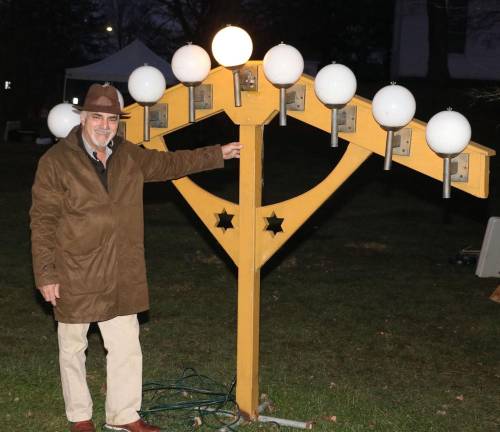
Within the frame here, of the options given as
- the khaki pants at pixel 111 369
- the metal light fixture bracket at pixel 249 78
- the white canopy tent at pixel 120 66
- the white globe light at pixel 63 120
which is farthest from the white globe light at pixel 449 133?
the white canopy tent at pixel 120 66

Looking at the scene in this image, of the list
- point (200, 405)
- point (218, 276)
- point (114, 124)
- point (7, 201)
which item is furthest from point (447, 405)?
point (7, 201)

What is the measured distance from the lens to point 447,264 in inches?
427

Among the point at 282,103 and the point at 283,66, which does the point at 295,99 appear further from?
the point at 283,66

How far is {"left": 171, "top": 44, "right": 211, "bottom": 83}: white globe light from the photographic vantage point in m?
5.05

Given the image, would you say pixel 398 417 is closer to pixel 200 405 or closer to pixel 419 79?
pixel 200 405

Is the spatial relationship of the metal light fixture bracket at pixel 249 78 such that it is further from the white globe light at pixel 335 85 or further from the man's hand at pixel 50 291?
the man's hand at pixel 50 291

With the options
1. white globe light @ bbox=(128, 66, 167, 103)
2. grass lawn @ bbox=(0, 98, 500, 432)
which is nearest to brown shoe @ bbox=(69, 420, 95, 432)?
grass lawn @ bbox=(0, 98, 500, 432)

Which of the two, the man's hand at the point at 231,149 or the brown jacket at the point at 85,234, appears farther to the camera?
the man's hand at the point at 231,149

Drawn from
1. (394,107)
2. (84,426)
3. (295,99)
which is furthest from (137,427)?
(394,107)

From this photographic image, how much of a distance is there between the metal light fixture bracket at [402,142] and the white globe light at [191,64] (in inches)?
48.8

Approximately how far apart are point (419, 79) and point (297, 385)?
67.9ft

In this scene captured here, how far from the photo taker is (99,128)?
15.4 ft

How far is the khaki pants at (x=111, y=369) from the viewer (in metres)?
4.79

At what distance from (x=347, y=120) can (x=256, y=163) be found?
64 cm
